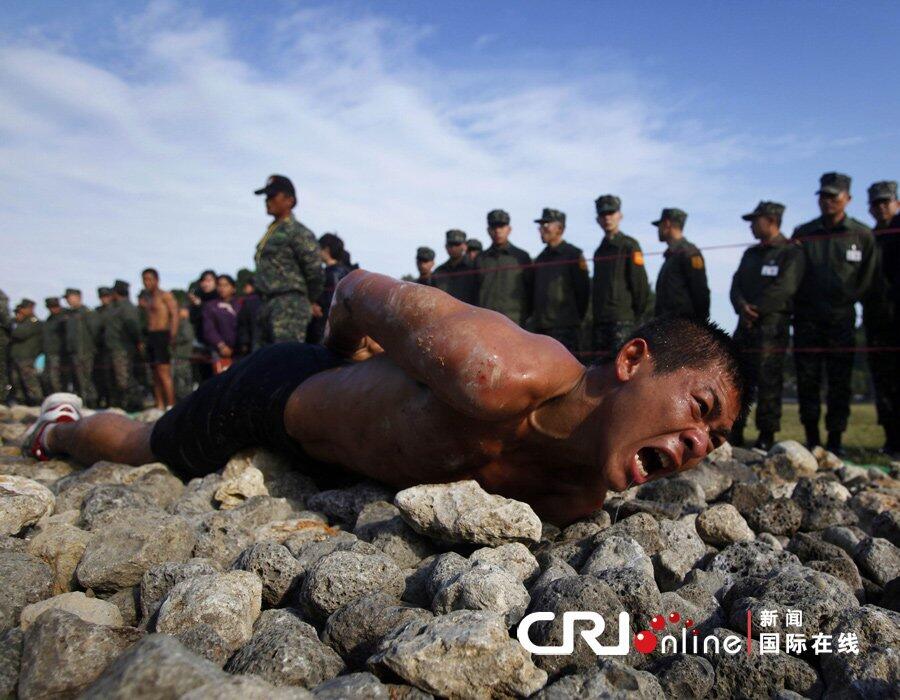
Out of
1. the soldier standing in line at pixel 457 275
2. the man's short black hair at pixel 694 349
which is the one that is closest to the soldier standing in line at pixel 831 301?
the soldier standing in line at pixel 457 275

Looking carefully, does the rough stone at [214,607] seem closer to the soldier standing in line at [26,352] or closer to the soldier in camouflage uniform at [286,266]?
the soldier in camouflage uniform at [286,266]

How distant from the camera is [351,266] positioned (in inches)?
276

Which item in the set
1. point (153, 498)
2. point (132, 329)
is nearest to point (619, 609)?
point (153, 498)

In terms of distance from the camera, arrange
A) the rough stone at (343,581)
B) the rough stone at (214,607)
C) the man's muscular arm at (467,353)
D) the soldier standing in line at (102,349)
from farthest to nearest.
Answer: the soldier standing in line at (102,349)
the man's muscular arm at (467,353)
the rough stone at (343,581)
the rough stone at (214,607)

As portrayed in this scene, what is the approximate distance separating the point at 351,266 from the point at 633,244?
276 cm

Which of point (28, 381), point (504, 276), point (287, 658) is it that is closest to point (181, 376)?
point (28, 381)

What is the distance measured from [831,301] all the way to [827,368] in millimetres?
565

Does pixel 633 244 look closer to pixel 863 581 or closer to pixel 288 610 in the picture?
pixel 863 581

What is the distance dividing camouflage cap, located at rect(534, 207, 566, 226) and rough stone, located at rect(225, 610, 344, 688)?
6384 mm

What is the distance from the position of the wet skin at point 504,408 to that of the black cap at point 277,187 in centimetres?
378

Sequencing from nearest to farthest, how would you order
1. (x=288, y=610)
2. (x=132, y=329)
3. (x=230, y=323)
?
(x=288, y=610) → (x=230, y=323) → (x=132, y=329)

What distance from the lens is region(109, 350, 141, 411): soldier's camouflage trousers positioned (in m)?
12.3

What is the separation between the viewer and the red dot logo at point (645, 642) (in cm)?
172

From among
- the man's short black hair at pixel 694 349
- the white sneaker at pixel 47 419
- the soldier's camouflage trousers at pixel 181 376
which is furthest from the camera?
the soldier's camouflage trousers at pixel 181 376
